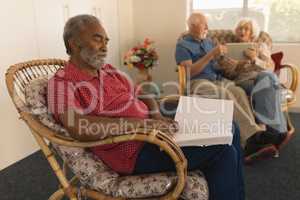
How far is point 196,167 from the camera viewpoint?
125 centimetres

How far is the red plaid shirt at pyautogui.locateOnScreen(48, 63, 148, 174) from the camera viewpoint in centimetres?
123

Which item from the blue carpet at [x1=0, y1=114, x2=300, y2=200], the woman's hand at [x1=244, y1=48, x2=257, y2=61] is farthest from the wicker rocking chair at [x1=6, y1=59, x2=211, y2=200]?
the woman's hand at [x1=244, y1=48, x2=257, y2=61]

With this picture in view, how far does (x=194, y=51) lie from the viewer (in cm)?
254

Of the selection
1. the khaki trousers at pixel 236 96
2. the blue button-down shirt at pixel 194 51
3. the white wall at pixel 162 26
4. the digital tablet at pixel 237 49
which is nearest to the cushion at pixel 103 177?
the khaki trousers at pixel 236 96

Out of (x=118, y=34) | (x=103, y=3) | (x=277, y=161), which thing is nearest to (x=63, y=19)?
(x=103, y=3)

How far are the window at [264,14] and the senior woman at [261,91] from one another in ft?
3.08

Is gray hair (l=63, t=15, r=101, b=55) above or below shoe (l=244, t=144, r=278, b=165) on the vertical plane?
above

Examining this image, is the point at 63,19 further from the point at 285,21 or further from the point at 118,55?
the point at 285,21

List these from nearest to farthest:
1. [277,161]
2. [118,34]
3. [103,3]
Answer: [277,161]
[103,3]
[118,34]

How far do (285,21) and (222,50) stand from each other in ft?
5.04

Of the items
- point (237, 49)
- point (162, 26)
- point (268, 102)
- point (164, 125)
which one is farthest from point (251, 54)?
point (164, 125)

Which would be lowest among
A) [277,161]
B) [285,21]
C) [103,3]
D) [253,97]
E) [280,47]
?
[277,161]

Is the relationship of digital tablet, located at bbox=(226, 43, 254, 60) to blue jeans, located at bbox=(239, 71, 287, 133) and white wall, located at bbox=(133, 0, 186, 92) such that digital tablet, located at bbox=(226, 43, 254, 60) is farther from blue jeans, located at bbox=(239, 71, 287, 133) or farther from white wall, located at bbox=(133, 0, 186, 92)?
white wall, located at bbox=(133, 0, 186, 92)

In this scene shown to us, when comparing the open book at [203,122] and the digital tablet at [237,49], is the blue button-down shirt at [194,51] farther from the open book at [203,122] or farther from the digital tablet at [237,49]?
the open book at [203,122]
